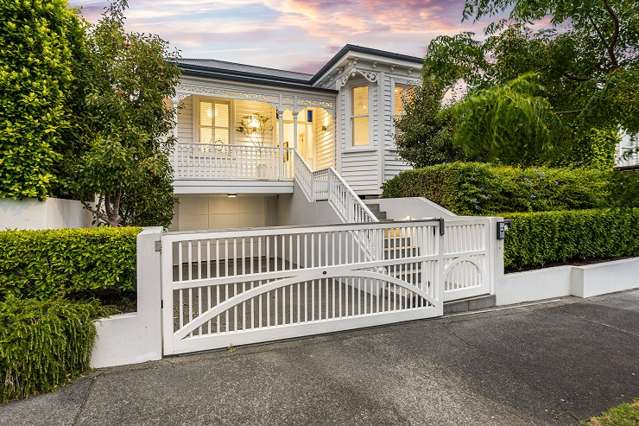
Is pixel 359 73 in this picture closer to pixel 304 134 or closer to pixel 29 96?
pixel 304 134

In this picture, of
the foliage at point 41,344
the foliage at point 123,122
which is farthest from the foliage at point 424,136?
the foliage at point 41,344

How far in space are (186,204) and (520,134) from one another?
9.03 m

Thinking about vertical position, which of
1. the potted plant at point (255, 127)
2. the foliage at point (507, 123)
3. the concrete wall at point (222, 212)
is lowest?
the concrete wall at point (222, 212)

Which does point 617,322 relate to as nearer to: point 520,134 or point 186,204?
point 520,134

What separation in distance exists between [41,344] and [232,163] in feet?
22.7

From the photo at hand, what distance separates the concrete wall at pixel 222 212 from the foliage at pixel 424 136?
170 inches

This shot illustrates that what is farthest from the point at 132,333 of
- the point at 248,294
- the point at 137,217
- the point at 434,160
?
the point at 434,160

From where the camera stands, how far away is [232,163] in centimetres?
934

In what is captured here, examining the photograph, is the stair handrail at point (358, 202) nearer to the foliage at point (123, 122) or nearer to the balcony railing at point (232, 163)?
the balcony railing at point (232, 163)

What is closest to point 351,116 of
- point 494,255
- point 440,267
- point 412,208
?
point 412,208

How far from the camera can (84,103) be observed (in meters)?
4.73

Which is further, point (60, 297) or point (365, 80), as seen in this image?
point (365, 80)

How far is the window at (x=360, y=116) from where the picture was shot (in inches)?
459

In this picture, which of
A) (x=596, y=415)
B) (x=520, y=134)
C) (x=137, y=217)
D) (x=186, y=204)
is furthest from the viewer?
(x=186, y=204)
